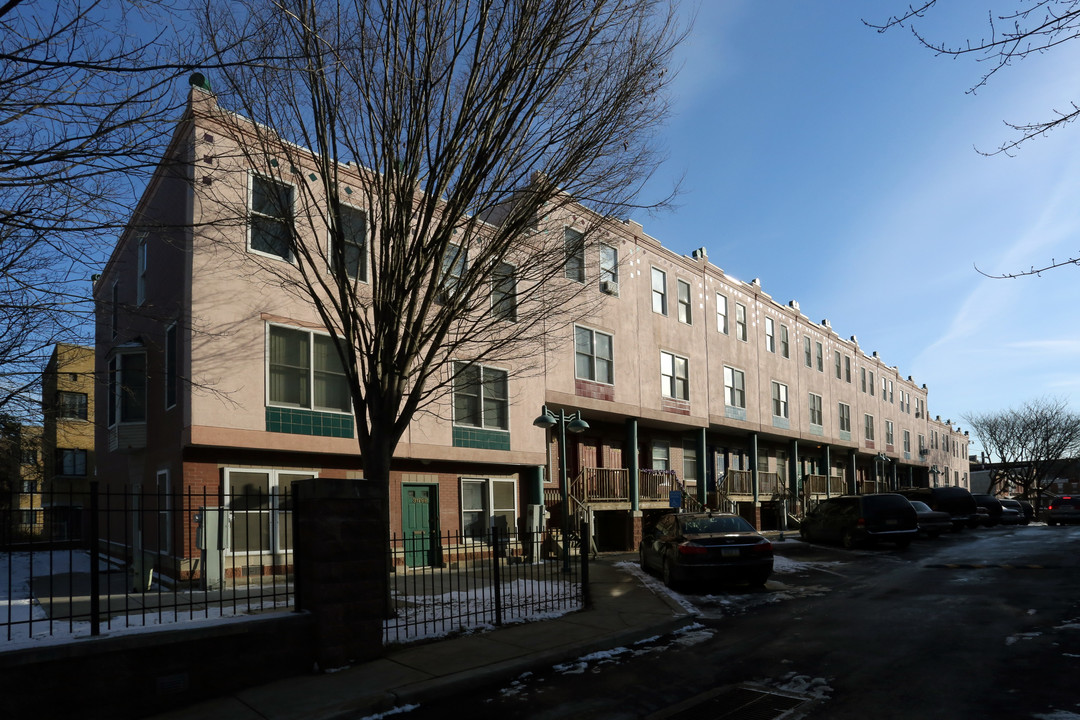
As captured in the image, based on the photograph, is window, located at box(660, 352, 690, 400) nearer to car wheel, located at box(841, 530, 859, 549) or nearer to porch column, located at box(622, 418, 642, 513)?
porch column, located at box(622, 418, 642, 513)

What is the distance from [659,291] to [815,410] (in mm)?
15565

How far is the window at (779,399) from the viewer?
113ft

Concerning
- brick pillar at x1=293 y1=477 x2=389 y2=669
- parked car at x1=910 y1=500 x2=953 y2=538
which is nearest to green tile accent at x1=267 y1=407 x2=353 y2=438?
brick pillar at x1=293 y1=477 x2=389 y2=669

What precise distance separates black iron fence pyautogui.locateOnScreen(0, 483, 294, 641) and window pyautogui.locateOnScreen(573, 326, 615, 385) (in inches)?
395

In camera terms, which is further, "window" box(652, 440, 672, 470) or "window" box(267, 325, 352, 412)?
"window" box(652, 440, 672, 470)

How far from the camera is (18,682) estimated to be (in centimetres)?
627

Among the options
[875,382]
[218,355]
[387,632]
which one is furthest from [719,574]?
[875,382]

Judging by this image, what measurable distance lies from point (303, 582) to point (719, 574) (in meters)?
7.91

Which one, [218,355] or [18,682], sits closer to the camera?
[18,682]

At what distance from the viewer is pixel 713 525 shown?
14930 millimetres

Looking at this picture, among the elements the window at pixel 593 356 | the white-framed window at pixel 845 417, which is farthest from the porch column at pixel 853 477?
the window at pixel 593 356

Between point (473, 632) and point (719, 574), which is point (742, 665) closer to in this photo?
point (473, 632)

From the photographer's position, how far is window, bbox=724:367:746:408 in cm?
3083

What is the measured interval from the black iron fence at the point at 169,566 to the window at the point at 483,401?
16.3ft
